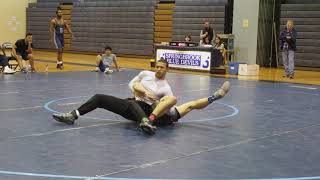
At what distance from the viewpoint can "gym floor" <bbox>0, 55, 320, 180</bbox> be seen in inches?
203

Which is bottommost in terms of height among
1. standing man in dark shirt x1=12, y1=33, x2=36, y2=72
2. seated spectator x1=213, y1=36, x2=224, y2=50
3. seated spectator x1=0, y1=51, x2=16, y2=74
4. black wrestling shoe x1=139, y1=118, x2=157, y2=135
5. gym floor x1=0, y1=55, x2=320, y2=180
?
gym floor x1=0, y1=55, x2=320, y2=180

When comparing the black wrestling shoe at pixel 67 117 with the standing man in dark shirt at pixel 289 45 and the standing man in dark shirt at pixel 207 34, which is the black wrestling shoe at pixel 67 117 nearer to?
the standing man in dark shirt at pixel 289 45

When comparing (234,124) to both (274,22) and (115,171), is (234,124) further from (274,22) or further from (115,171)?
(274,22)

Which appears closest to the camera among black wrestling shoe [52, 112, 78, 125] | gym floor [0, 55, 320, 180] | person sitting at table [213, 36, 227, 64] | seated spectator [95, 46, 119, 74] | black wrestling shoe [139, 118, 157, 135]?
gym floor [0, 55, 320, 180]

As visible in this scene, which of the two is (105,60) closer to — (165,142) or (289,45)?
(289,45)

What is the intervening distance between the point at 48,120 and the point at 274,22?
1470 cm

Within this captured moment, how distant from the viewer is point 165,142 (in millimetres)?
6531

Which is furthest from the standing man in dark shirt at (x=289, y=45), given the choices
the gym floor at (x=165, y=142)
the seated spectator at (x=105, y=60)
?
the seated spectator at (x=105, y=60)

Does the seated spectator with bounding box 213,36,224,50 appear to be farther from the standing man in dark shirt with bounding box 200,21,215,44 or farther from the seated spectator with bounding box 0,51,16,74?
the seated spectator with bounding box 0,51,16,74

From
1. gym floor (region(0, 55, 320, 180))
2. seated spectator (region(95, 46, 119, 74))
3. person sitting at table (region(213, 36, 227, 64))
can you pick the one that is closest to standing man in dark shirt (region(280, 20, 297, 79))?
person sitting at table (region(213, 36, 227, 64))

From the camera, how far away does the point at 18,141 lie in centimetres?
632

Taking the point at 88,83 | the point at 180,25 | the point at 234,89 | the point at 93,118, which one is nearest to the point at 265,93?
the point at 234,89

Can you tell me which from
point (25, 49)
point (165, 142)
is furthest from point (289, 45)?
point (165, 142)

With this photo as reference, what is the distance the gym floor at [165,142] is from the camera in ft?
16.9
